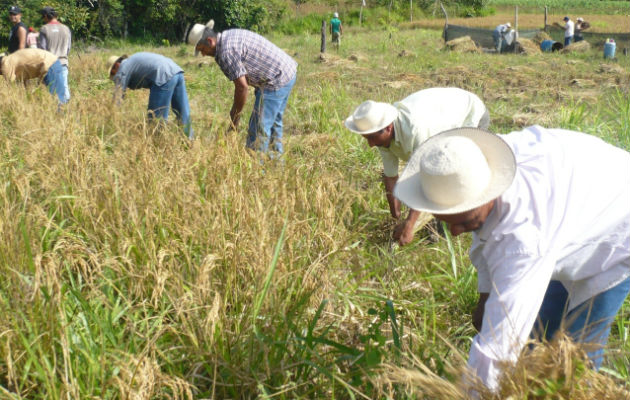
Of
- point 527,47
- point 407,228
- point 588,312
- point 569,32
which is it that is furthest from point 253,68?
point 569,32

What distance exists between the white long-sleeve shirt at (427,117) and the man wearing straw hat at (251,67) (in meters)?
1.13

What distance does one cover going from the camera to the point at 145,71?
465 cm

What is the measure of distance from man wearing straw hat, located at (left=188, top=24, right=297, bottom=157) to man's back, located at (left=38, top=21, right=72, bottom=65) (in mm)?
2973

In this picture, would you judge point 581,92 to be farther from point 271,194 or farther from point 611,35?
point 611,35

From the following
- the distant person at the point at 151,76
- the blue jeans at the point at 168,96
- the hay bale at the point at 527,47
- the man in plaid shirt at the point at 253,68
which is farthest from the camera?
the hay bale at the point at 527,47

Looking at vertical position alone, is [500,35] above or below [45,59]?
below

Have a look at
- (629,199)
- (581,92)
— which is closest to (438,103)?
(629,199)

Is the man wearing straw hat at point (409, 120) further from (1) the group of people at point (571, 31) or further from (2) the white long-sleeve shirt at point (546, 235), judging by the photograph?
(1) the group of people at point (571, 31)

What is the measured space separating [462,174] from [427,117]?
1.80m

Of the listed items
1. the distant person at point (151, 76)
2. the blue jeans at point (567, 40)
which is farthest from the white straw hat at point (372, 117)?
the blue jeans at point (567, 40)

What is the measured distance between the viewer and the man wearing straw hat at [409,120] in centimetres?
296

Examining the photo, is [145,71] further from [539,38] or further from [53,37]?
[539,38]

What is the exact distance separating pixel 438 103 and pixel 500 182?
1.87 metres

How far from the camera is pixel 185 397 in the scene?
1.84 m
